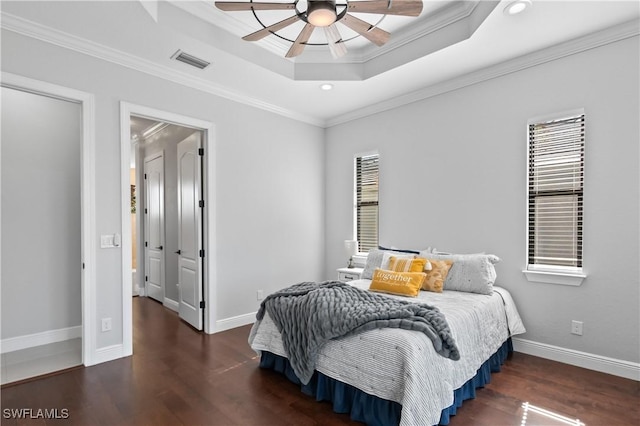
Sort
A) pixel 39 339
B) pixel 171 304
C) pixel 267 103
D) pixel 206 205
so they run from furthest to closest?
pixel 171 304 < pixel 267 103 < pixel 206 205 < pixel 39 339

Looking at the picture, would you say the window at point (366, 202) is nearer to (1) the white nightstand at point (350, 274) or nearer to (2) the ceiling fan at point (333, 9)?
(1) the white nightstand at point (350, 274)

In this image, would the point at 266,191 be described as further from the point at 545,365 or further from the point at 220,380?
the point at 545,365

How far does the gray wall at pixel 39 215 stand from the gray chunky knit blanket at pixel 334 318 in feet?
8.75

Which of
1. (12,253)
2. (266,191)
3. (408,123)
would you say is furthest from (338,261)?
(12,253)

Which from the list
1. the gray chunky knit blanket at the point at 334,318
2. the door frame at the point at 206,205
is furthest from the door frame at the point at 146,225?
the gray chunky knit blanket at the point at 334,318

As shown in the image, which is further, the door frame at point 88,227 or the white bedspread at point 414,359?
the door frame at point 88,227

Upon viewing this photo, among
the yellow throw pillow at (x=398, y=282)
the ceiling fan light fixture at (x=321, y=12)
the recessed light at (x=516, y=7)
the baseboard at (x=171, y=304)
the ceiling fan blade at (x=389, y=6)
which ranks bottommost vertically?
the baseboard at (x=171, y=304)

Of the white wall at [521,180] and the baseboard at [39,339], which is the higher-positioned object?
the white wall at [521,180]

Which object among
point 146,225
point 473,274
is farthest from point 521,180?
point 146,225

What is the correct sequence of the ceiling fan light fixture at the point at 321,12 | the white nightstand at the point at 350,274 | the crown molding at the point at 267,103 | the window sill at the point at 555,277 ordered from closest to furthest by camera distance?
the ceiling fan light fixture at the point at 321,12, the crown molding at the point at 267,103, the window sill at the point at 555,277, the white nightstand at the point at 350,274

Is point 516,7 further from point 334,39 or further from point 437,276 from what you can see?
point 437,276

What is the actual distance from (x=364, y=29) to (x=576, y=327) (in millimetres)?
3095

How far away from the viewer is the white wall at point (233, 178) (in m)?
3.09

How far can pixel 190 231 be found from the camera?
429cm
